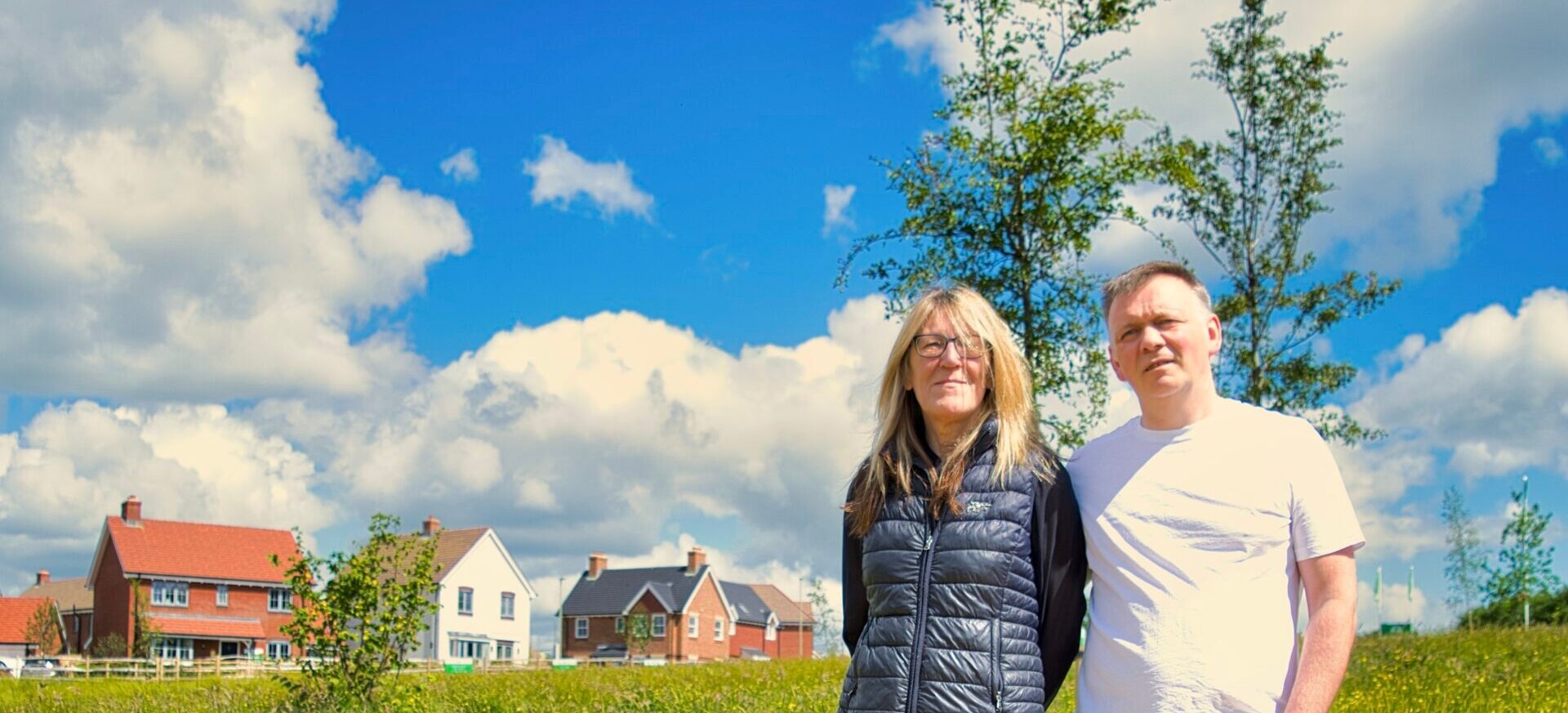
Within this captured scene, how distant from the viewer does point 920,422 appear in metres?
4.06

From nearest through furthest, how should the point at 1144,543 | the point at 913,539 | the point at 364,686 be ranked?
the point at 1144,543, the point at 913,539, the point at 364,686

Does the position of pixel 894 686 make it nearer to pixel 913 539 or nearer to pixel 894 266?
pixel 913 539

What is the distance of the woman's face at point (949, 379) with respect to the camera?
3.88 meters

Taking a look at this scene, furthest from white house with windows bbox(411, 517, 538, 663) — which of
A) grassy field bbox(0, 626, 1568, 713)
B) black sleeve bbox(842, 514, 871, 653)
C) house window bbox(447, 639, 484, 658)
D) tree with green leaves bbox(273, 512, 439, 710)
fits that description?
black sleeve bbox(842, 514, 871, 653)

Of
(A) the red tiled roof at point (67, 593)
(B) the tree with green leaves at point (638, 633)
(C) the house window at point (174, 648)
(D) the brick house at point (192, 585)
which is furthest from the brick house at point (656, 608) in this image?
(A) the red tiled roof at point (67, 593)

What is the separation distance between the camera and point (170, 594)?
179 ft

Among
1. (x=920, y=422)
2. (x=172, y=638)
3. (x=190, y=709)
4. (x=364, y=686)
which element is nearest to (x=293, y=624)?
(x=364, y=686)

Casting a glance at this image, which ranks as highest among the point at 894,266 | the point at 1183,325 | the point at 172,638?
the point at 894,266

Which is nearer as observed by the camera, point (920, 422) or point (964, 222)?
point (920, 422)

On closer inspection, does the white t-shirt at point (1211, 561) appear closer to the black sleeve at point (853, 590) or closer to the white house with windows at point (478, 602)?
the black sleeve at point (853, 590)

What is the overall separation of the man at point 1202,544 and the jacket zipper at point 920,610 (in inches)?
17.1

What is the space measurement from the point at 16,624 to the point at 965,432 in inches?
2695

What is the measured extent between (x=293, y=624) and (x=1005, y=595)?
418 inches

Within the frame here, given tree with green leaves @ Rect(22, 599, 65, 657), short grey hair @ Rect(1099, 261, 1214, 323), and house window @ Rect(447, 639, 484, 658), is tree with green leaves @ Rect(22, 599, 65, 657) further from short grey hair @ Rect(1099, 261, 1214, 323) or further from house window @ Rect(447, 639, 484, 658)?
short grey hair @ Rect(1099, 261, 1214, 323)
